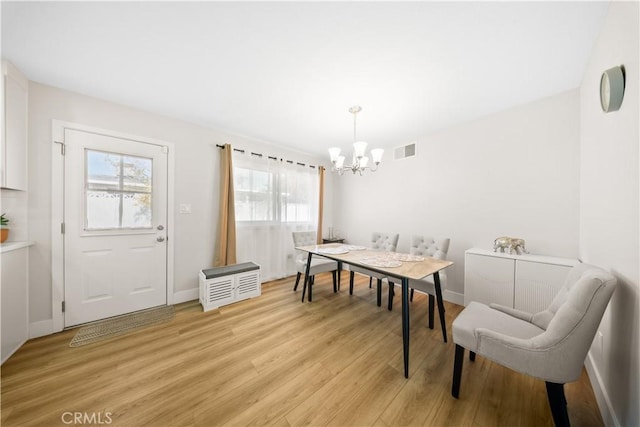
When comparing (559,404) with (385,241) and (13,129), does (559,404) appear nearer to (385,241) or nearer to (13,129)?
(385,241)

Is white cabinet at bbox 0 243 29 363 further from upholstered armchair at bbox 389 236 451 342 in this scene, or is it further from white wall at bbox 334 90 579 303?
white wall at bbox 334 90 579 303

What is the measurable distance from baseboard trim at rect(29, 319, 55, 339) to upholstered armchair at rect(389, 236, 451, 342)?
3705 millimetres

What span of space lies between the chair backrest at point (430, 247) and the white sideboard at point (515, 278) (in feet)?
0.85

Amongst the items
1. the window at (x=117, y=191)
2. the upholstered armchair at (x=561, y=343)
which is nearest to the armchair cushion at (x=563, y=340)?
the upholstered armchair at (x=561, y=343)

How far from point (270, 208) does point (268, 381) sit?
8.49 ft

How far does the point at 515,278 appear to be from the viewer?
2.15 m

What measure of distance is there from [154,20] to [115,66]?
83 centimetres

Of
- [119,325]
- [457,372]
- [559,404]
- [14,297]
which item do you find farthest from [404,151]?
[14,297]

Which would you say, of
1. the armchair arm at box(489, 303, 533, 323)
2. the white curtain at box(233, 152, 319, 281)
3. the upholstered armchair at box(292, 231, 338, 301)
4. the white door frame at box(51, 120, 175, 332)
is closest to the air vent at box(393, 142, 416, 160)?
the white curtain at box(233, 152, 319, 281)

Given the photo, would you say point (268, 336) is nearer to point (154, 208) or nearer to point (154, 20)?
point (154, 208)

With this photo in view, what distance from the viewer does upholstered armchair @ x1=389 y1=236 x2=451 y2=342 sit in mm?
1958

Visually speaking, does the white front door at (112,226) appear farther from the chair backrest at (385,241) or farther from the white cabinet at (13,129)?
the chair backrest at (385,241)

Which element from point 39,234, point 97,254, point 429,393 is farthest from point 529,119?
point 39,234

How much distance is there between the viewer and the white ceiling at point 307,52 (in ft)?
4.25
